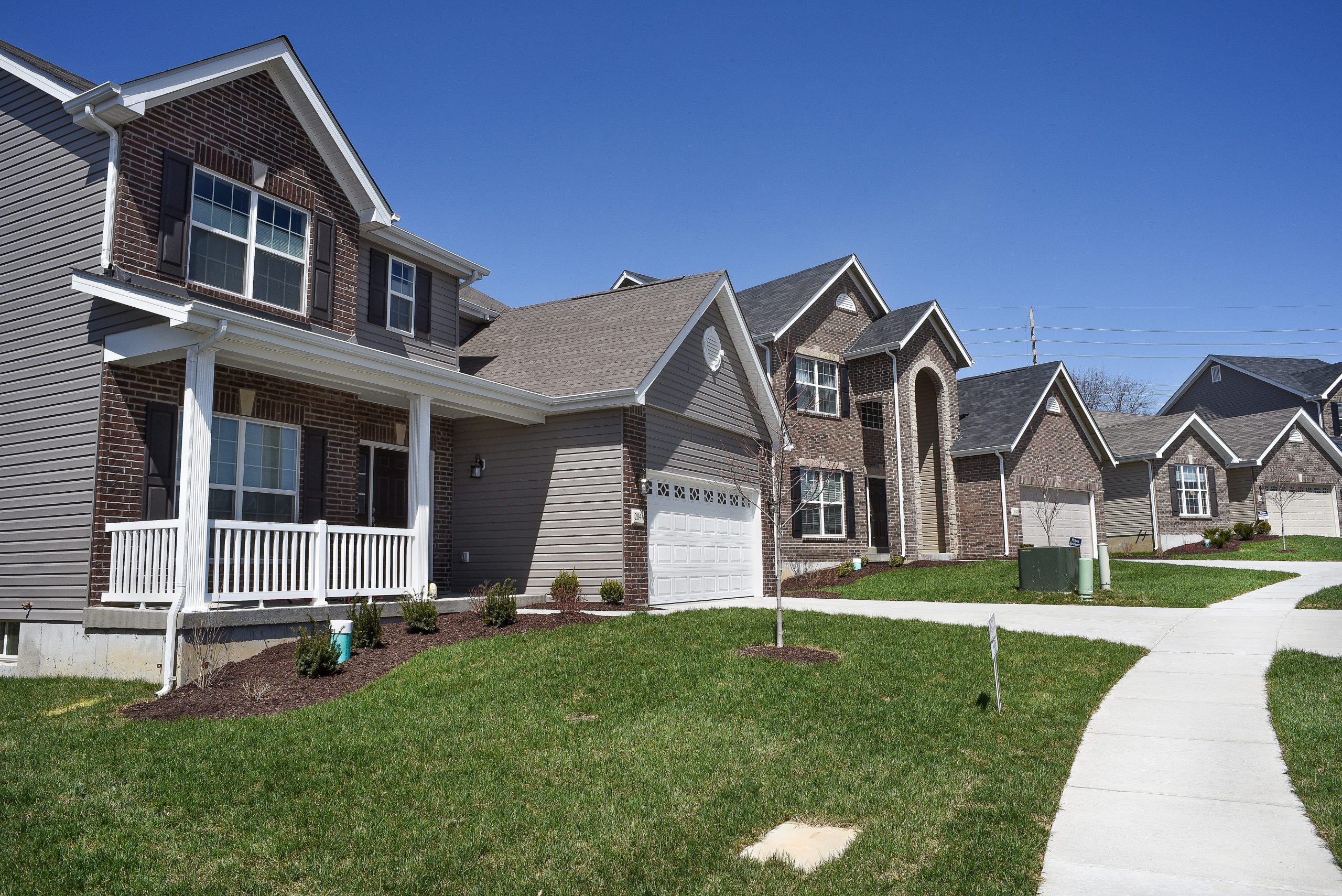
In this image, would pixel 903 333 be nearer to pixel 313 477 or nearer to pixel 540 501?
pixel 540 501

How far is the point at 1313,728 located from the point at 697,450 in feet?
37.0

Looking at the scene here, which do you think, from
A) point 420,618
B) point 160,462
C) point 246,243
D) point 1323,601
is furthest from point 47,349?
point 1323,601

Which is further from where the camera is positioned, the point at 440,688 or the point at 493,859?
the point at 440,688

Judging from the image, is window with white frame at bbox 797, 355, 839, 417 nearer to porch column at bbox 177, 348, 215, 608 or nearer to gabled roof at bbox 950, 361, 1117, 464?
gabled roof at bbox 950, 361, 1117, 464

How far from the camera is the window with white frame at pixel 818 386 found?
24656mm

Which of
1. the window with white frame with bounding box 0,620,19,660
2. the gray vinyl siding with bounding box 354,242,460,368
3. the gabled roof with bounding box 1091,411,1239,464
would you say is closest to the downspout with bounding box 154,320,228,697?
the window with white frame with bounding box 0,620,19,660

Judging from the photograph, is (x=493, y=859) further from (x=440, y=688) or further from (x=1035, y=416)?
Result: (x=1035, y=416)

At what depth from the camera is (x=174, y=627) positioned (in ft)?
30.8

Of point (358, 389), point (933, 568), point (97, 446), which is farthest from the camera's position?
point (933, 568)

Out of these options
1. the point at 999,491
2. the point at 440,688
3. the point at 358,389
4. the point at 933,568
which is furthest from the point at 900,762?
the point at 999,491

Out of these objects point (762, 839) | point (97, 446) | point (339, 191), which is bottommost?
point (762, 839)

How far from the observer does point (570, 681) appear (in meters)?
8.52

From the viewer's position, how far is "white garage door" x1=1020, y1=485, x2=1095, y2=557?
90.6 feet

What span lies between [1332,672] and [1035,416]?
20.1 m
